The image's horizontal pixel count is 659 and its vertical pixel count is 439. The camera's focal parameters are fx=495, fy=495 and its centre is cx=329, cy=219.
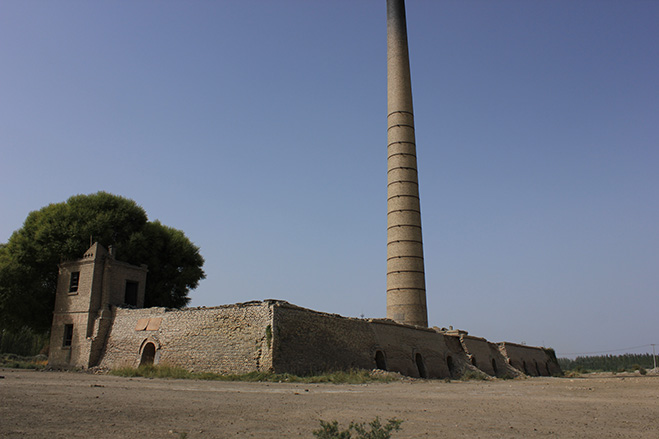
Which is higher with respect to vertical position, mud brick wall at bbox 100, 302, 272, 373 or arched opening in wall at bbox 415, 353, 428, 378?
mud brick wall at bbox 100, 302, 272, 373

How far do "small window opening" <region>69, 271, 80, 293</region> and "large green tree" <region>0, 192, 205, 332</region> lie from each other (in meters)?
2.05

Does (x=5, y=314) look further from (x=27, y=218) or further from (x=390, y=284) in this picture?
(x=390, y=284)

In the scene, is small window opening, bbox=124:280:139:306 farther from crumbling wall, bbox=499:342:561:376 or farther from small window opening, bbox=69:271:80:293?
crumbling wall, bbox=499:342:561:376

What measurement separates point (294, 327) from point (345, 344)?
2.77m

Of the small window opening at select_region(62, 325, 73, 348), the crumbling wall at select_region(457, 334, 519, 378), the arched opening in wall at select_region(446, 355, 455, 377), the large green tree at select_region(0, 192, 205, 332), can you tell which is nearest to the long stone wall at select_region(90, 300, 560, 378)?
the arched opening in wall at select_region(446, 355, 455, 377)

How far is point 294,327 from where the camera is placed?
15.4 m

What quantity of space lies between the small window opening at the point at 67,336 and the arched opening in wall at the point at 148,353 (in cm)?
396

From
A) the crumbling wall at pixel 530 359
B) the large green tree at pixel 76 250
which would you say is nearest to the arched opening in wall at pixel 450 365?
the crumbling wall at pixel 530 359

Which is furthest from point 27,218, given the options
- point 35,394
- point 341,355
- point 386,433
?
point 386,433

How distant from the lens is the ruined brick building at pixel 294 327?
15250 millimetres

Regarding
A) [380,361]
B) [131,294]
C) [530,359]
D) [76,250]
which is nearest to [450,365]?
[380,361]

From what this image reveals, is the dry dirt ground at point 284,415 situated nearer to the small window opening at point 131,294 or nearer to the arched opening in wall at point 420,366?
the arched opening in wall at point 420,366

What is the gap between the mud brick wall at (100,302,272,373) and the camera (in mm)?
14820

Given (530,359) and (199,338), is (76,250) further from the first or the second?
(530,359)
